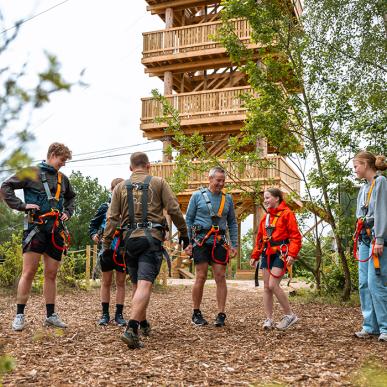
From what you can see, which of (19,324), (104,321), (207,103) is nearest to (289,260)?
(104,321)

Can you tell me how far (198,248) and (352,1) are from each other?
20.9 feet

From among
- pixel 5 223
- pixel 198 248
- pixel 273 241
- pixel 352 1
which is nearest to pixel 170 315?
pixel 198 248

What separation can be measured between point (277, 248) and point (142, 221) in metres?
1.65

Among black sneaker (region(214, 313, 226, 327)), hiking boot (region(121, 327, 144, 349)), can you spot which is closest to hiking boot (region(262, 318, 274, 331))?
black sneaker (region(214, 313, 226, 327))

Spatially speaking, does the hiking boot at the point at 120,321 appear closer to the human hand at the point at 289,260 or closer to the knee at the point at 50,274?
the knee at the point at 50,274

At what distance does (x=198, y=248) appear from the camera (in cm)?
586

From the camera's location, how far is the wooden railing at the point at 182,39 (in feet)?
60.3

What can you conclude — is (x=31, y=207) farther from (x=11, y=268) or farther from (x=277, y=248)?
(x=11, y=268)

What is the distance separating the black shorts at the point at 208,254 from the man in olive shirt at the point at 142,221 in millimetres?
907

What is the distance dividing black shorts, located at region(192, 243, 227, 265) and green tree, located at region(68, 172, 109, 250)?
34.0 meters

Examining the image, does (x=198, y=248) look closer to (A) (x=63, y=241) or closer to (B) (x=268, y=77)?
(A) (x=63, y=241)

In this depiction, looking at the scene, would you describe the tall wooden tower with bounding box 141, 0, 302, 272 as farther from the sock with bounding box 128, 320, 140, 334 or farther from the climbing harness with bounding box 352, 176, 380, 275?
the sock with bounding box 128, 320, 140, 334

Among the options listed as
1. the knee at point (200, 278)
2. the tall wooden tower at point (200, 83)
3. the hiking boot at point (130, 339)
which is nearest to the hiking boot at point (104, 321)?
the knee at point (200, 278)

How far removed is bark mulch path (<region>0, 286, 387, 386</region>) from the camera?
3412mm
